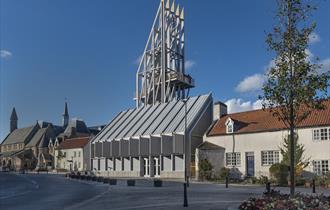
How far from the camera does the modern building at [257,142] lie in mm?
41406

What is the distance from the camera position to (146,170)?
197 feet

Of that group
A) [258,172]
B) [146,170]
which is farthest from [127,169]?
[258,172]

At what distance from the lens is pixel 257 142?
46750 millimetres

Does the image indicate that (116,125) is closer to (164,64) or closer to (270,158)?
(164,64)

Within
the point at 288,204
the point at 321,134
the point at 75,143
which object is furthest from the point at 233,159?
the point at 75,143

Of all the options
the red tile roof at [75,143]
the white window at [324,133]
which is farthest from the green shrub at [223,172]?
the red tile roof at [75,143]

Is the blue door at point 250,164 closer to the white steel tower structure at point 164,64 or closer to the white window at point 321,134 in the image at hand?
the white window at point 321,134

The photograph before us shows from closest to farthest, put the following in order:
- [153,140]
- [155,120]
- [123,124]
Result: [153,140], [155,120], [123,124]

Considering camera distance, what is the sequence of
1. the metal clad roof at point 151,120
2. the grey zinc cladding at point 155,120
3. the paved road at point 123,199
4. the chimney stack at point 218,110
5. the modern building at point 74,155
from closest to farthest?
the paved road at point 123,199 → the chimney stack at point 218,110 → the grey zinc cladding at point 155,120 → the metal clad roof at point 151,120 → the modern building at point 74,155

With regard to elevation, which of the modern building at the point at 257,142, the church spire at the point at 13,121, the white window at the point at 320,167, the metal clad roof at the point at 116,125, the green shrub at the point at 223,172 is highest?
the church spire at the point at 13,121

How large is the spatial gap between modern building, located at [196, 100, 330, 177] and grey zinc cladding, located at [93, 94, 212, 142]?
4279mm

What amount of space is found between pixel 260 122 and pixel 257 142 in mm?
2717

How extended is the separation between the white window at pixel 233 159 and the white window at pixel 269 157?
3.31 metres

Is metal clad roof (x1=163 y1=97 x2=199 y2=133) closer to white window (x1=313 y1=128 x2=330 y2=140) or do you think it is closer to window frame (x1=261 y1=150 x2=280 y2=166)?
window frame (x1=261 y1=150 x2=280 y2=166)
